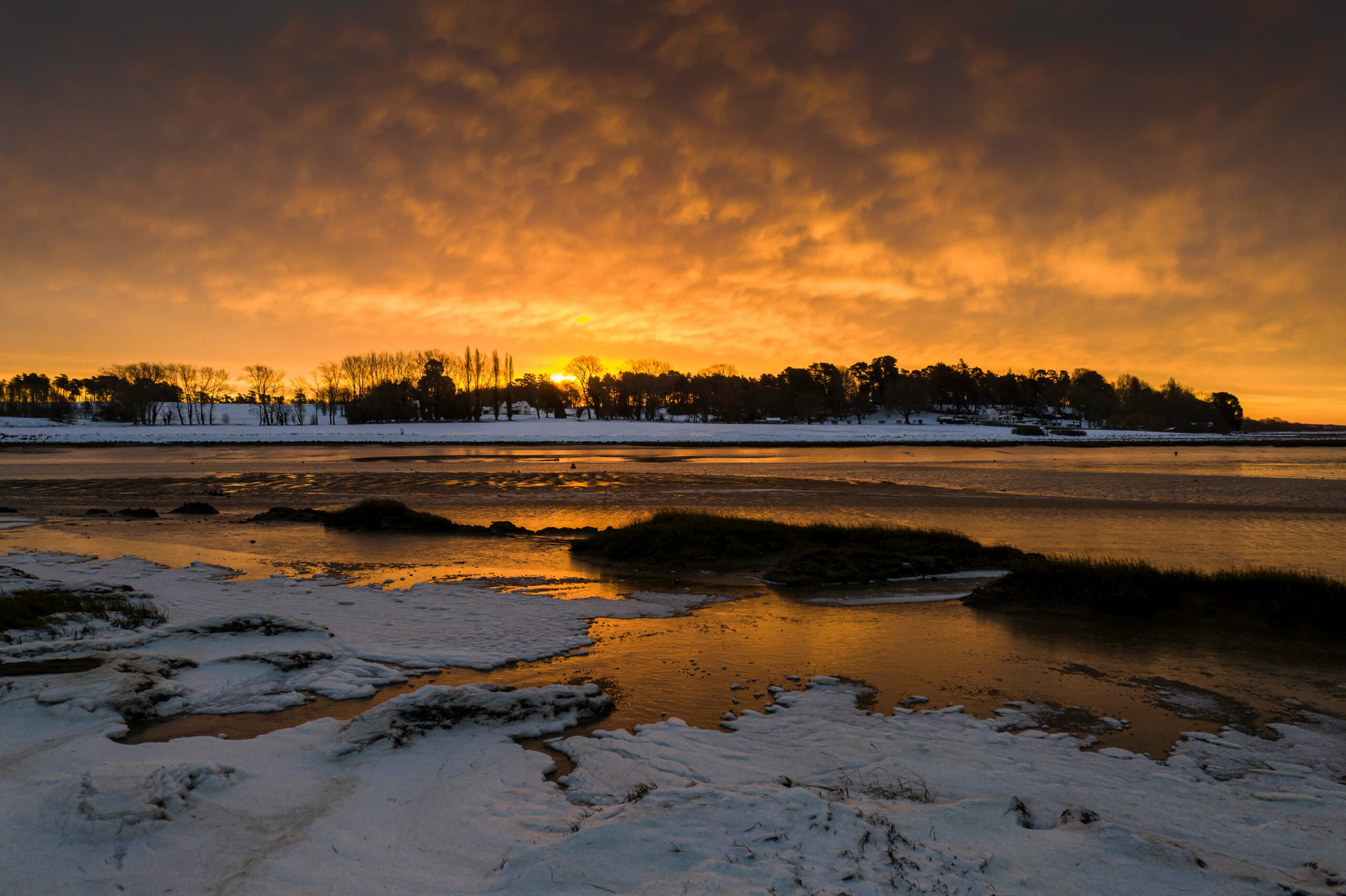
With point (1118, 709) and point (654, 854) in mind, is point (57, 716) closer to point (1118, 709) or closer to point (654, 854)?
point (654, 854)

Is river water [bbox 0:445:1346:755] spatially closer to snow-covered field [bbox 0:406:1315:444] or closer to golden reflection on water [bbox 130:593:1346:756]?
golden reflection on water [bbox 130:593:1346:756]

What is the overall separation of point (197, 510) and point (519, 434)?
69.2m

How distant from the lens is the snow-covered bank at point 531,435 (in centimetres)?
8000

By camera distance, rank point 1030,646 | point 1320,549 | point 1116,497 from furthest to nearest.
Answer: point 1116,497, point 1320,549, point 1030,646

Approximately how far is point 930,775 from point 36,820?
623 centimetres

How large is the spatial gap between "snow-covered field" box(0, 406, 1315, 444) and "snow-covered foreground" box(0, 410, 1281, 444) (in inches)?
5.9

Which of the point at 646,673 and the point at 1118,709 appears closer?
the point at 1118,709

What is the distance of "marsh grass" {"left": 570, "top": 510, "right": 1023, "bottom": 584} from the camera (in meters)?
13.2

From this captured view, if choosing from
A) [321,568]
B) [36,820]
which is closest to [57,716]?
[36,820]

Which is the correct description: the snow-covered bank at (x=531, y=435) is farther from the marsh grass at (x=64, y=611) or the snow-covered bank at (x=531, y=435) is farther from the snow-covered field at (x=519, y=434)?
the marsh grass at (x=64, y=611)

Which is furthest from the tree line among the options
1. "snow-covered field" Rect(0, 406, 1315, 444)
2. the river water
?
the river water

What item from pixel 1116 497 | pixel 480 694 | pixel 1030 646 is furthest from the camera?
pixel 1116 497

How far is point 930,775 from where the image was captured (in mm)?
5277

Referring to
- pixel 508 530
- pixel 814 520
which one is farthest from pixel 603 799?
pixel 814 520
